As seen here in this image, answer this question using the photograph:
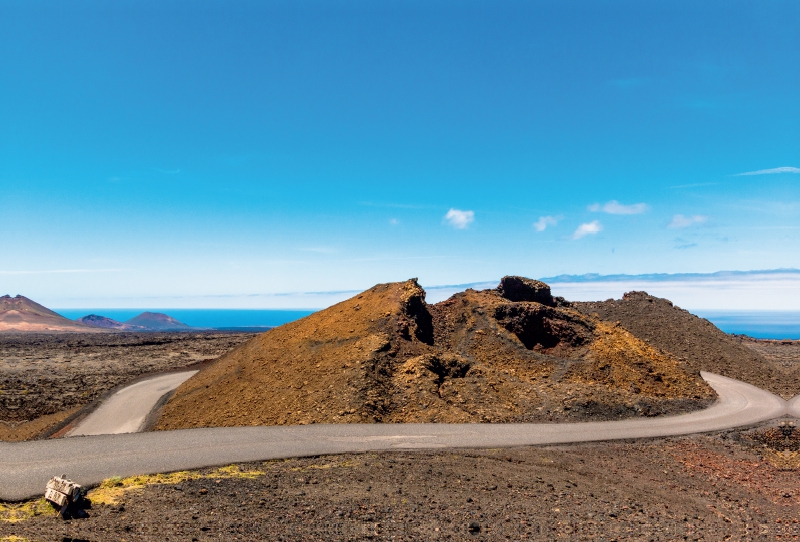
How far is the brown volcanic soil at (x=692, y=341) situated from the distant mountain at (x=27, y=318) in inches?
6600

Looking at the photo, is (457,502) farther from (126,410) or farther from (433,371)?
(126,410)

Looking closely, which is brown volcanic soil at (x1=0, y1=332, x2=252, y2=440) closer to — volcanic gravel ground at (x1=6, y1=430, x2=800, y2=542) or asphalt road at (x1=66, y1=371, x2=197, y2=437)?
asphalt road at (x1=66, y1=371, x2=197, y2=437)

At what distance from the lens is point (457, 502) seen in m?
12.3

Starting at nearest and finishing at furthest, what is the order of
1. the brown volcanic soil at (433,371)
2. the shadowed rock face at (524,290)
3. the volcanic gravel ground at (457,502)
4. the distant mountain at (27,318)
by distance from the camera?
1. the volcanic gravel ground at (457,502)
2. the brown volcanic soil at (433,371)
3. the shadowed rock face at (524,290)
4. the distant mountain at (27,318)

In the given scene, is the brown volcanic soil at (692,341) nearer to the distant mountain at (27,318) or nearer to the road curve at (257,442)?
the road curve at (257,442)

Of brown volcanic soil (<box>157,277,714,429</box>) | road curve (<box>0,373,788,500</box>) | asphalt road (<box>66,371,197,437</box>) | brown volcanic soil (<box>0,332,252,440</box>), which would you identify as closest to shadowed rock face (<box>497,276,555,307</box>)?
brown volcanic soil (<box>157,277,714,429</box>)

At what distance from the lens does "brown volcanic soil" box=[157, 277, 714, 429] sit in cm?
2316

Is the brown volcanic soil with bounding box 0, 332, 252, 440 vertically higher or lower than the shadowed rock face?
lower

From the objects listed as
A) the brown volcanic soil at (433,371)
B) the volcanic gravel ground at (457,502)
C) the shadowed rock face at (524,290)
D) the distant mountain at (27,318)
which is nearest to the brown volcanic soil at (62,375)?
the brown volcanic soil at (433,371)

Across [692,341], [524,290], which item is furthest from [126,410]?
[692,341]

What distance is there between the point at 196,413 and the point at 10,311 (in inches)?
7548

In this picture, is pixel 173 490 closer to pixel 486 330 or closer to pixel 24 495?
pixel 24 495

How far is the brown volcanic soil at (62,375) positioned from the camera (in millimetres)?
30359

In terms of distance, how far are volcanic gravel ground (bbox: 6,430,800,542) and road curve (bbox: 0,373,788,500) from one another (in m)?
1.47
